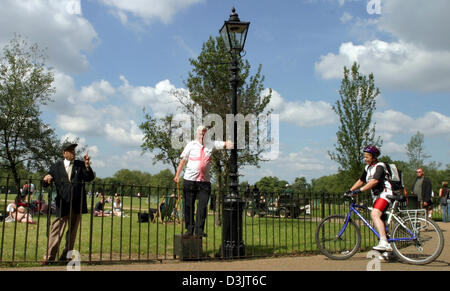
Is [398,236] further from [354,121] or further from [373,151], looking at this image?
[354,121]

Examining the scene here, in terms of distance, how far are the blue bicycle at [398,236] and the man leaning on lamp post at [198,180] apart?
6.80 ft

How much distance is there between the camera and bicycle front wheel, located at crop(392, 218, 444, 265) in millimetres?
5926

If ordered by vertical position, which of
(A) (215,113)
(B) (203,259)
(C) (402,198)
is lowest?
(B) (203,259)

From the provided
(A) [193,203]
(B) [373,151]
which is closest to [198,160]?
(A) [193,203]

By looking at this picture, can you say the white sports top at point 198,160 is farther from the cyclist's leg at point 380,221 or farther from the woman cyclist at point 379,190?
the cyclist's leg at point 380,221

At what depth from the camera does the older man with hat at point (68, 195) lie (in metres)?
6.02

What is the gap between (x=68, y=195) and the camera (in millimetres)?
6094

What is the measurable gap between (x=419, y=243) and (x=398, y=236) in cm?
32

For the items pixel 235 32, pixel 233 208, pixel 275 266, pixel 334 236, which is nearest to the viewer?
pixel 275 266

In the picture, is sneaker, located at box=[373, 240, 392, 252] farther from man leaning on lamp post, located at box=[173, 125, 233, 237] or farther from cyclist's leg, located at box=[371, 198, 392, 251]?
man leaning on lamp post, located at box=[173, 125, 233, 237]
